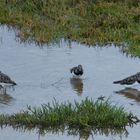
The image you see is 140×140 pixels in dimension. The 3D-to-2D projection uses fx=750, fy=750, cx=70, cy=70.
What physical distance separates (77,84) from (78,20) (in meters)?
5.15

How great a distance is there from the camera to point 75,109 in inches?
466

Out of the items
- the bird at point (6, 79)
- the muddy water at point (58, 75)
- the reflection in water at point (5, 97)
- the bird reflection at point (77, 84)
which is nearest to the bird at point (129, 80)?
the muddy water at point (58, 75)

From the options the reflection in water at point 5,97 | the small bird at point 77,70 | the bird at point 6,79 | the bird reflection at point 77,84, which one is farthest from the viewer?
the small bird at point 77,70

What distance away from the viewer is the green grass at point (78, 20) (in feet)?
59.1

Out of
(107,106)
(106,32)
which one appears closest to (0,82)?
(107,106)

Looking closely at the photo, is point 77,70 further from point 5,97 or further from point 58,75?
point 5,97

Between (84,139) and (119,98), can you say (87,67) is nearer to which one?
(119,98)

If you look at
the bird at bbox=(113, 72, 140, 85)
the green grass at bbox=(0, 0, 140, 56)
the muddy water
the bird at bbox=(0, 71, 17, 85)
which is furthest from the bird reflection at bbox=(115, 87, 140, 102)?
the green grass at bbox=(0, 0, 140, 56)

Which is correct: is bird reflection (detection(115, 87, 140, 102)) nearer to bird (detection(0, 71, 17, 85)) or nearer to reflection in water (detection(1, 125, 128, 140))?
bird (detection(0, 71, 17, 85))

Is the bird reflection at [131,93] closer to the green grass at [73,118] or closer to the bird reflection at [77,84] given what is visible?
the bird reflection at [77,84]

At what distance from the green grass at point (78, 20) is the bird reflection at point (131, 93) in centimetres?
239

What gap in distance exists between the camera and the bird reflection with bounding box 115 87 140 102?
45.5 feet

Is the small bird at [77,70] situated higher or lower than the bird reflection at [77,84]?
higher

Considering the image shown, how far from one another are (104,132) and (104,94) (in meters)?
2.28
